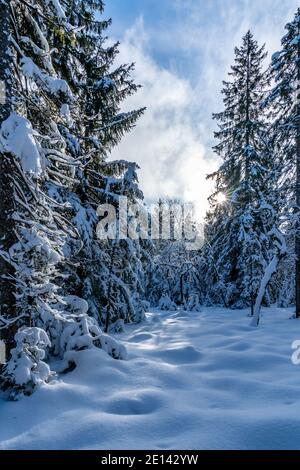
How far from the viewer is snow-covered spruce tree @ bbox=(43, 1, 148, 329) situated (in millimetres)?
9523

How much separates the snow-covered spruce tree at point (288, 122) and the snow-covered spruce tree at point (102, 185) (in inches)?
238

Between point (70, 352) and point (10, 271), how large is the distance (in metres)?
1.71

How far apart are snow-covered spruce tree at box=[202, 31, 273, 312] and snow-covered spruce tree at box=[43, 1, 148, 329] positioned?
26.3 ft

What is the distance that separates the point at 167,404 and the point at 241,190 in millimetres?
15199

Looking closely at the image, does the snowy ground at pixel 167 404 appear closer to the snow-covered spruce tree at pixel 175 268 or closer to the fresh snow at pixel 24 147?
the fresh snow at pixel 24 147

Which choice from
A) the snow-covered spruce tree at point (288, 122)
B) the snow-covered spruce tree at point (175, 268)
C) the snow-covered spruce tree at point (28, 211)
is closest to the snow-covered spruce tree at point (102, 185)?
the snow-covered spruce tree at point (28, 211)

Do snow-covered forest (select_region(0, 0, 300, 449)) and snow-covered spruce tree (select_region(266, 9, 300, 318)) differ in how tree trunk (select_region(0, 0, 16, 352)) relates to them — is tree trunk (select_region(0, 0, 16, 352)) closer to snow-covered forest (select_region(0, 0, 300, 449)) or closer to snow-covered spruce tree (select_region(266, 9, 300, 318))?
snow-covered forest (select_region(0, 0, 300, 449))

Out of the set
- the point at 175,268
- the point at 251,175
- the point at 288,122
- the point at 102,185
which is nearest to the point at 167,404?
the point at 102,185

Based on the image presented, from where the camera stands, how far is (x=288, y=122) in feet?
42.8

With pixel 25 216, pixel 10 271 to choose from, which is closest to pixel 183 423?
pixel 10 271

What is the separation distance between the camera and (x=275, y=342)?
750 cm

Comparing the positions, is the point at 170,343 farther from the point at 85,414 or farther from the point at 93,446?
the point at 93,446

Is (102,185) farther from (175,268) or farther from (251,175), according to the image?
(175,268)

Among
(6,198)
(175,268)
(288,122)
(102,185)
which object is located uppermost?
(288,122)
